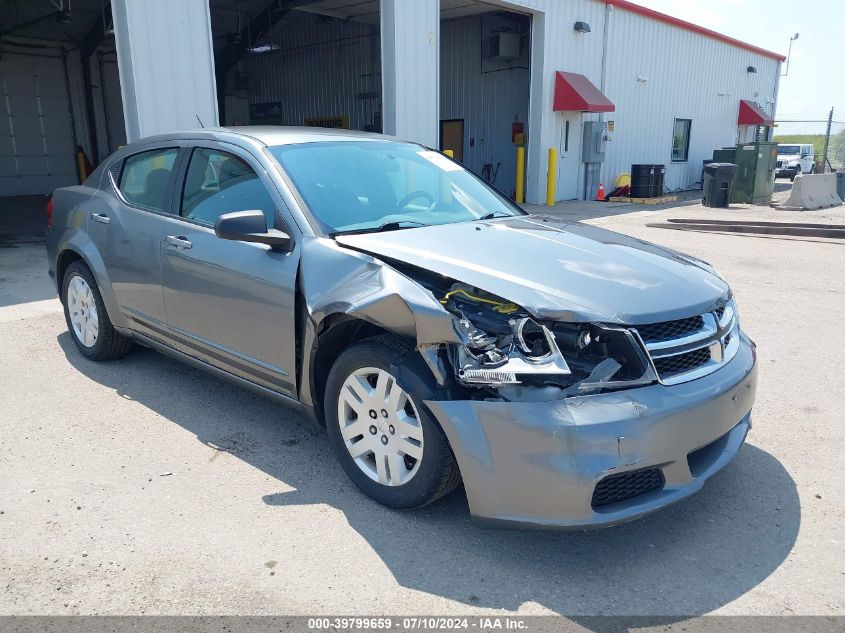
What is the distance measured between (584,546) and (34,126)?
2283 cm

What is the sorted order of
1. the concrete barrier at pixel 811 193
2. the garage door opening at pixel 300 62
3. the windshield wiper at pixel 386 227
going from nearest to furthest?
the windshield wiper at pixel 386 227 → the concrete barrier at pixel 811 193 → the garage door opening at pixel 300 62

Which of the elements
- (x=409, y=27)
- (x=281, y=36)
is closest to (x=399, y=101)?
(x=409, y=27)

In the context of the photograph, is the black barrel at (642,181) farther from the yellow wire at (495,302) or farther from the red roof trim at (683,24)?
the yellow wire at (495,302)

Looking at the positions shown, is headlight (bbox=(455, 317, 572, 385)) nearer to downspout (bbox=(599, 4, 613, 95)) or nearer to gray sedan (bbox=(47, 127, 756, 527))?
gray sedan (bbox=(47, 127, 756, 527))

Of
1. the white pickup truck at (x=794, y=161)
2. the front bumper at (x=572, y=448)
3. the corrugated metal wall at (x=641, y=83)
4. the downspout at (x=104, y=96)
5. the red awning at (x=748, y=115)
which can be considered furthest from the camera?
the white pickup truck at (x=794, y=161)

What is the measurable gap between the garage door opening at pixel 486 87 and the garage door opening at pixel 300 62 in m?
2.21

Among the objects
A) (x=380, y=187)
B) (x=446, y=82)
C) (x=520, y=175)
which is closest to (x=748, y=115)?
(x=446, y=82)

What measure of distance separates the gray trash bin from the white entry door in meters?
3.34

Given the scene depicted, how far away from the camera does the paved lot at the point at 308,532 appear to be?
255 centimetres

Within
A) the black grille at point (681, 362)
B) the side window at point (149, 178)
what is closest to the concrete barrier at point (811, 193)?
the black grille at point (681, 362)

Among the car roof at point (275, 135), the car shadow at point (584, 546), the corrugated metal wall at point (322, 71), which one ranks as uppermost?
the corrugated metal wall at point (322, 71)

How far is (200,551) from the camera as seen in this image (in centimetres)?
284

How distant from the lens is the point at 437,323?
105 inches

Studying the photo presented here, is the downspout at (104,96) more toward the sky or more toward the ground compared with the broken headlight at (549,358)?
more toward the sky
